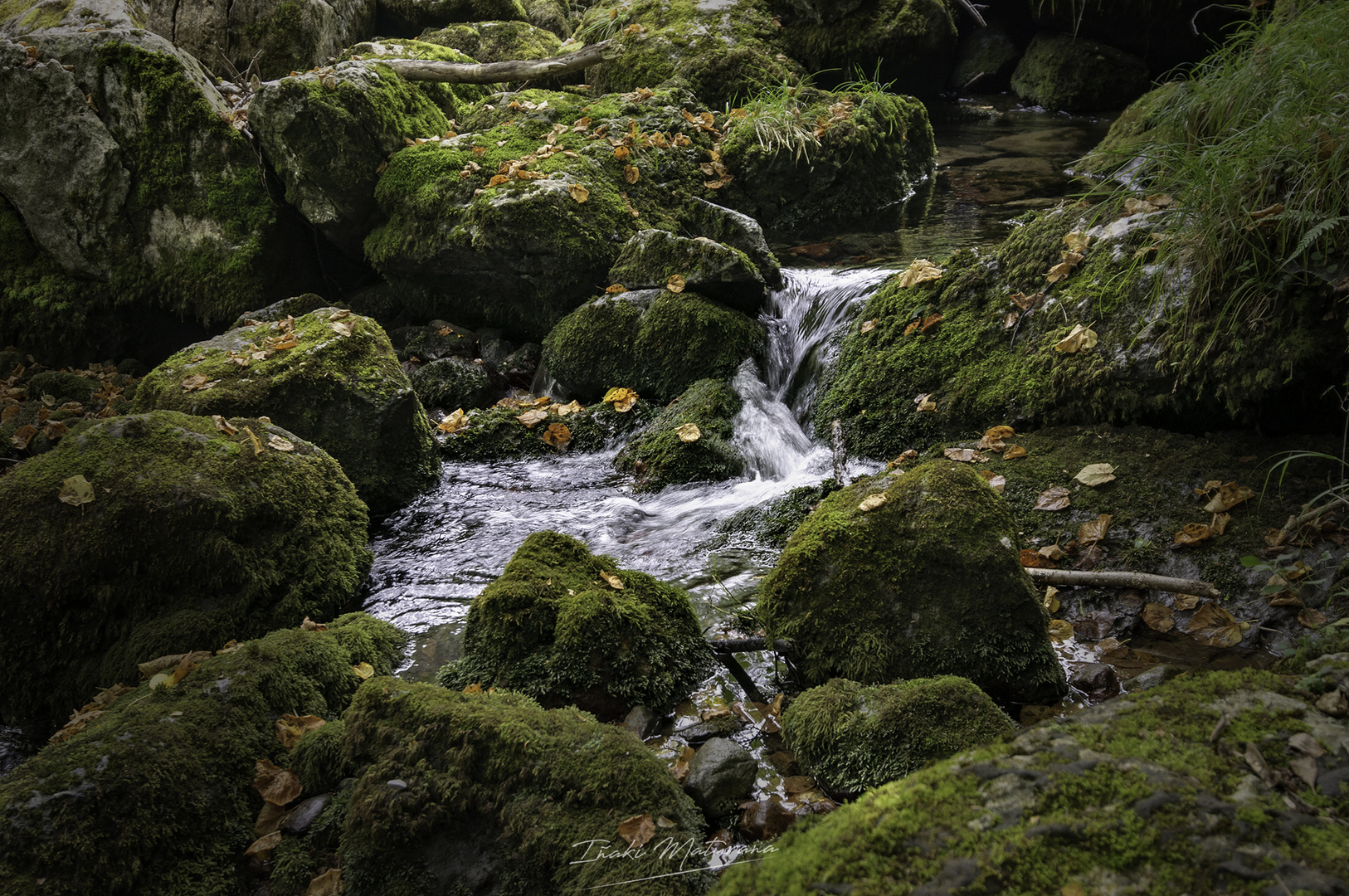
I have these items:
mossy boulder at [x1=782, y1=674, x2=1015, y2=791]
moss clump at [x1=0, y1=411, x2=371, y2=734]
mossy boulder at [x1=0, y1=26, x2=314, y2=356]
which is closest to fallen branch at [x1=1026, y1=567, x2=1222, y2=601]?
mossy boulder at [x1=782, y1=674, x2=1015, y2=791]

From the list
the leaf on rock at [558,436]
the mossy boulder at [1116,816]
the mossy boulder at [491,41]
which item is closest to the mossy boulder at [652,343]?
the leaf on rock at [558,436]

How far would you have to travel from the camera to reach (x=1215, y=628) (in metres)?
2.87

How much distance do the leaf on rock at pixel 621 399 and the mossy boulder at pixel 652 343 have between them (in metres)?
0.12

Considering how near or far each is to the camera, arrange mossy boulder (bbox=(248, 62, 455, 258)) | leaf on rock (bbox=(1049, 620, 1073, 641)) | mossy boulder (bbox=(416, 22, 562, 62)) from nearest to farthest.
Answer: leaf on rock (bbox=(1049, 620, 1073, 641)), mossy boulder (bbox=(248, 62, 455, 258)), mossy boulder (bbox=(416, 22, 562, 62))

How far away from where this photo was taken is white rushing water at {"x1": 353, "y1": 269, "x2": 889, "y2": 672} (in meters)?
3.94

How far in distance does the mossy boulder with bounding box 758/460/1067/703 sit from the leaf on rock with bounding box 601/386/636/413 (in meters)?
2.86

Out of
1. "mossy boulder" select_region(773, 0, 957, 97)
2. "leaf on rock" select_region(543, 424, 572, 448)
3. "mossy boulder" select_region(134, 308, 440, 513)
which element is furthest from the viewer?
"mossy boulder" select_region(773, 0, 957, 97)

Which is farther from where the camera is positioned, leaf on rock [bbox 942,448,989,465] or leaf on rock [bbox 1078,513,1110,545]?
leaf on rock [bbox 942,448,989,465]

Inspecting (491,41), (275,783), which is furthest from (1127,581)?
(491,41)

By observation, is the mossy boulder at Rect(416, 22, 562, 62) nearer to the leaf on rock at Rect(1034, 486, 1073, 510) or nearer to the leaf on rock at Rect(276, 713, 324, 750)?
the leaf on rock at Rect(1034, 486, 1073, 510)

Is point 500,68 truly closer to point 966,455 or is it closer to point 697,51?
point 697,51

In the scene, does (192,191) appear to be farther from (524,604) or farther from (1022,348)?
(1022,348)

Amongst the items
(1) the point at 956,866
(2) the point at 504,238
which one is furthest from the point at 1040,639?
(2) the point at 504,238

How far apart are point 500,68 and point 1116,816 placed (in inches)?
382
